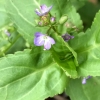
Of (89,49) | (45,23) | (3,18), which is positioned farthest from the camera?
(3,18)

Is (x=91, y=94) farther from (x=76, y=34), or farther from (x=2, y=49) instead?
(x=2, y=49)

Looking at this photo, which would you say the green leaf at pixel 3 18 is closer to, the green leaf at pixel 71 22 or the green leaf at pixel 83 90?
the green leaf at pixel 71 22

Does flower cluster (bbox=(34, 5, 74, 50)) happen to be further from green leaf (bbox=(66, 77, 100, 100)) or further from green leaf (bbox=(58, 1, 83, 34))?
green leaf (bbox=(66, 77, 100, 100))

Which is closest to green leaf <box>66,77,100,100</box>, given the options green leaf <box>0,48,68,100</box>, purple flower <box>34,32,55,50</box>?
green leaf <box>0,48,68,100</box>

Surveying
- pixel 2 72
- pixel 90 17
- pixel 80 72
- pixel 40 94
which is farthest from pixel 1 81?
pixel 90 17

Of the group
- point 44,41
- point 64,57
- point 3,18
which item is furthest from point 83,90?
point 3,18

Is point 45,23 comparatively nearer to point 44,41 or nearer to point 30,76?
point 44,41
